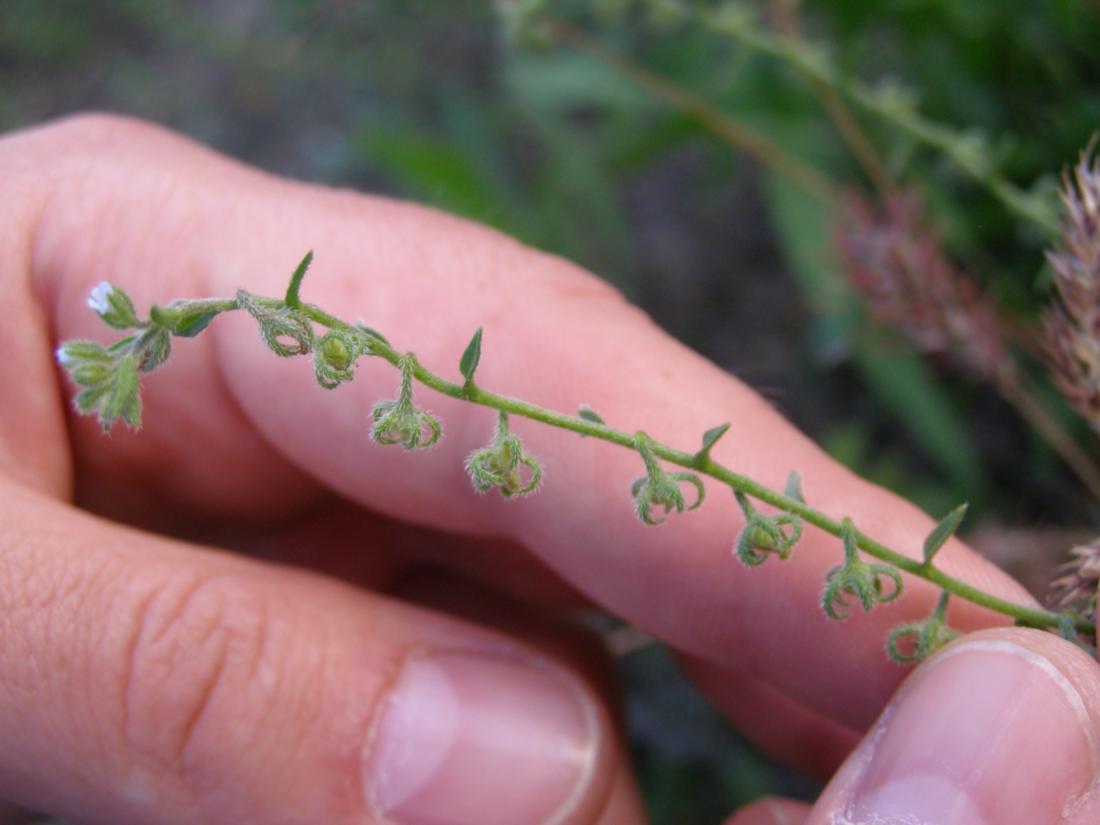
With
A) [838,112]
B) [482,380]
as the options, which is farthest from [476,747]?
[838,112]

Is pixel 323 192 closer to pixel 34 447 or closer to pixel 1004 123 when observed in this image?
pixel 34 447

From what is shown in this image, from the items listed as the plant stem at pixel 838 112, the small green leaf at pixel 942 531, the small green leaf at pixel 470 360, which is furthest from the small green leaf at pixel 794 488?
the plant stem at pixel 838 112

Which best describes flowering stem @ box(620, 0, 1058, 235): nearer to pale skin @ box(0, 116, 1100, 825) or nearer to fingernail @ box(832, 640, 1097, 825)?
pale skin @ box(0, 116, 1100, 825)

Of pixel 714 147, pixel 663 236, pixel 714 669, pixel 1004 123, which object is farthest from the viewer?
pixel 663 236

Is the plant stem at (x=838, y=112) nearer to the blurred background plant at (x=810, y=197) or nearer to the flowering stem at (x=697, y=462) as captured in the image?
the blurred background plant at (x=810, y=197)

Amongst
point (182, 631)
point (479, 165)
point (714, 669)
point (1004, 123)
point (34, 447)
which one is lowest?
point (714, 669)

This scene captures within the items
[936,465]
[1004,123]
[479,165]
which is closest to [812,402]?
[936,465]

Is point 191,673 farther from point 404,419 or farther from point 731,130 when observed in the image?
point 731,130
